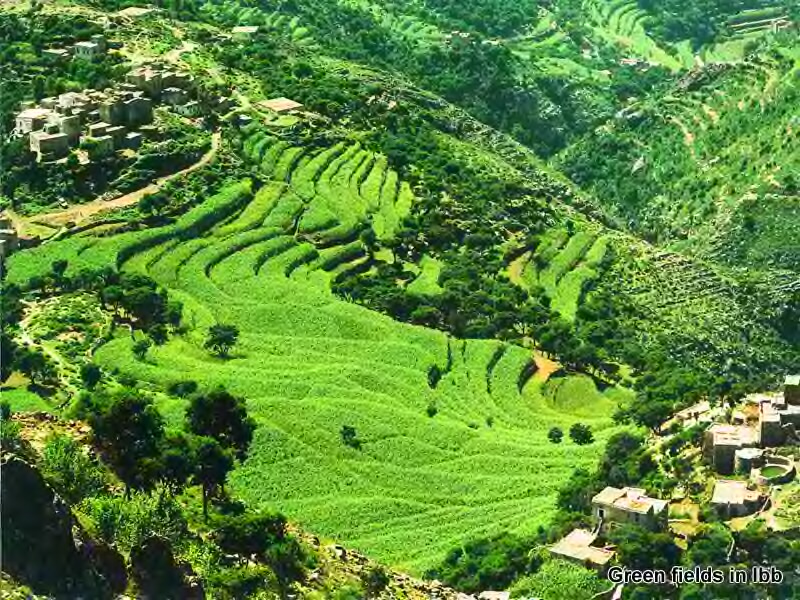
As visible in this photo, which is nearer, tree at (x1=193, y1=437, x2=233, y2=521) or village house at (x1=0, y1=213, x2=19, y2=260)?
tree at (x1=193, y1=437, x2=233, y2=521)

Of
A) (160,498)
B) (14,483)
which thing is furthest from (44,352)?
(14,483)

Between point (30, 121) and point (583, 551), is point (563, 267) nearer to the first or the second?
point (30, 121)

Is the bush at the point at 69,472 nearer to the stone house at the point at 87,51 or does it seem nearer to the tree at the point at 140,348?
the tree at the point at 140,348

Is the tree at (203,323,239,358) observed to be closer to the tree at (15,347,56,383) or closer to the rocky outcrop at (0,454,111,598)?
the tree at (15,347,56,383)

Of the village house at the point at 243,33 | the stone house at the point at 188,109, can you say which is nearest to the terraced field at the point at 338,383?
the stone house at the point at 188,109

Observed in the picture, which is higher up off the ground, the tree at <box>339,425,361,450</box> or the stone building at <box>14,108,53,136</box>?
the stone building at <box>14,108,53,136</box>

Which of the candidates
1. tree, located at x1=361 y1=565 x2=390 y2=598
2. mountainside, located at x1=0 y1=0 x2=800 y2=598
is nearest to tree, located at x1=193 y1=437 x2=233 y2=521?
mountainside, located at x1=0 y1=0 x2=800 y2=598

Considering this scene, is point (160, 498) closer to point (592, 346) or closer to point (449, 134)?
point (592, 346)
